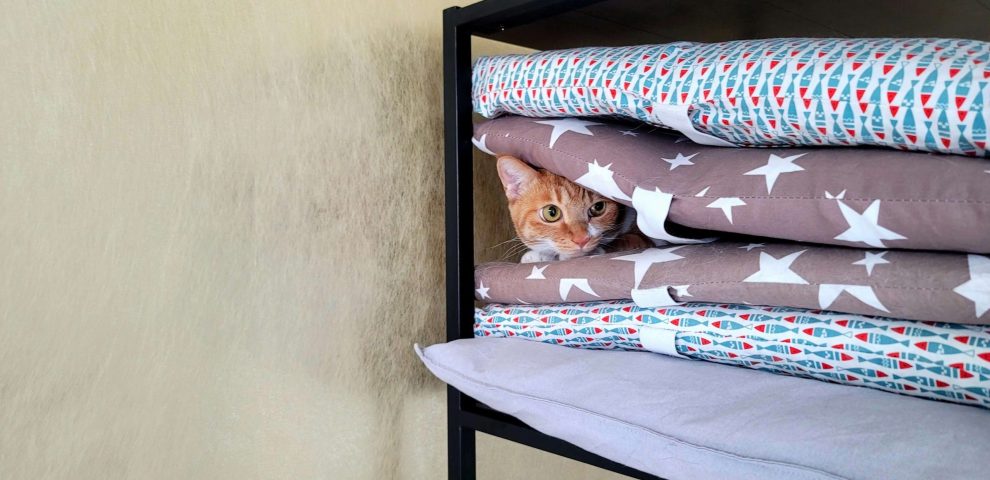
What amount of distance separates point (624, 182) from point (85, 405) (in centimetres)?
66

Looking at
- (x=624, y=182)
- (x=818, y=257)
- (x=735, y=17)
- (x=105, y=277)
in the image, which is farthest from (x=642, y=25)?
(x=105, y=277)

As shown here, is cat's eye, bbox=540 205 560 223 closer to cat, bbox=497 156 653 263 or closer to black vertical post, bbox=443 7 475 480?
cat, bbox=497 156 653 263

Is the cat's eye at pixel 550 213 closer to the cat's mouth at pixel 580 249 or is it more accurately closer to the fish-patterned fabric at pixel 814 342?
the cat's mouth at pixel 580 249

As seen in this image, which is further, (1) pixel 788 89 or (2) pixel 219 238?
(2) pixel 219 238

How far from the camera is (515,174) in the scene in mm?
1204

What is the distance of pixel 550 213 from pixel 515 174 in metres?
0.09

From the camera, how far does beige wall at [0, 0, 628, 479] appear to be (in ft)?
2.53

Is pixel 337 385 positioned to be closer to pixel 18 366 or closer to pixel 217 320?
pixel 217 320

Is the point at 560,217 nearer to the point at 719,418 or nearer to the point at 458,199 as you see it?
the point at 458,199

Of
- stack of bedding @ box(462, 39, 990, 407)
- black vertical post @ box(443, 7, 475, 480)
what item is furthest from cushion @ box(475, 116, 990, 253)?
black vertical post @ box(443, 7, 475, 480)

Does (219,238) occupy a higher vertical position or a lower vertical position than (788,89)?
lower

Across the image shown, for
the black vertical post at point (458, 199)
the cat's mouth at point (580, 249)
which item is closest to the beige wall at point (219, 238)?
the black vertical post at point (458, 199)

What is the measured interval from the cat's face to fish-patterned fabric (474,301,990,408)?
23cm

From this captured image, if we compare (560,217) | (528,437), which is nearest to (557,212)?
(560,217)
